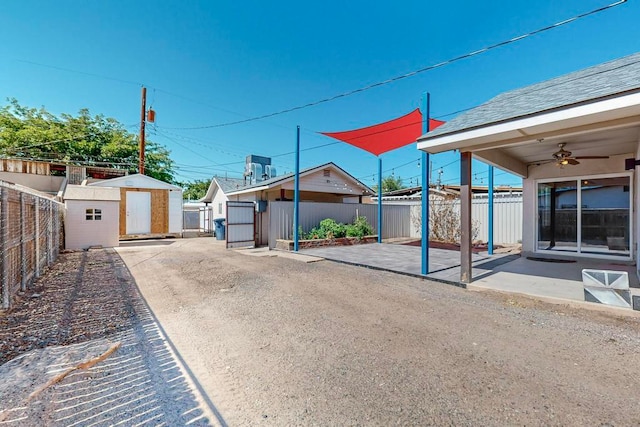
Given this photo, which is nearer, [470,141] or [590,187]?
[470,141]

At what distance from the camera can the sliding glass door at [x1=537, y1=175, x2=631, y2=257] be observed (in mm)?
7055

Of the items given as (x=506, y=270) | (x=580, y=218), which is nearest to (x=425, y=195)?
(x=506, y=270)

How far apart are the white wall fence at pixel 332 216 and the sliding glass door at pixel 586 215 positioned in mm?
6499

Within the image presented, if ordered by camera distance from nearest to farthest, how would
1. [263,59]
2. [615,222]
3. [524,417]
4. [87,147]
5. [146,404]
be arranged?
[524,417], [146,404], [615,222], [263,59], [87,147]

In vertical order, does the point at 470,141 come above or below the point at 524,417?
above

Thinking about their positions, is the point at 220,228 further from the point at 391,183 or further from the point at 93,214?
the point at 391,183

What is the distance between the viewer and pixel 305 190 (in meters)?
13.2

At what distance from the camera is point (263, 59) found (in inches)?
464

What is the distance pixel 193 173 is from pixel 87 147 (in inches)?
303

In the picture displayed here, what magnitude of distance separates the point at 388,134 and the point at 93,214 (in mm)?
11502

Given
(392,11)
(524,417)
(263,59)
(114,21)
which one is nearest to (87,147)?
(114,21)

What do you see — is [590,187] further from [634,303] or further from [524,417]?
[524,417]

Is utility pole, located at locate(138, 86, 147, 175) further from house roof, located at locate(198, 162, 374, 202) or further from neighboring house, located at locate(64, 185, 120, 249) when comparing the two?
house roof, located at locate(198, 162, 374, 202)

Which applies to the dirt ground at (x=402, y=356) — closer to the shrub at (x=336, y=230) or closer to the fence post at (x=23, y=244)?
the fence post at (x=23, y=244)
